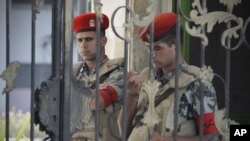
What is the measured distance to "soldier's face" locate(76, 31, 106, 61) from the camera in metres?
2.08

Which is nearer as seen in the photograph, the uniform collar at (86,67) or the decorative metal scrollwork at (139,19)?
the decorative metal scrollwork at (139,19)

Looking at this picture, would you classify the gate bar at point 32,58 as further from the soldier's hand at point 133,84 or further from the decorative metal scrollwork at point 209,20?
the decorative metal scrollwork at point 209,20

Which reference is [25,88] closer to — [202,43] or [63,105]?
[63,105]

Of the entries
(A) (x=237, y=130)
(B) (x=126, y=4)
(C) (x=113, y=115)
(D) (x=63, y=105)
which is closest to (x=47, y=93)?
(D) (x=63, y=105)

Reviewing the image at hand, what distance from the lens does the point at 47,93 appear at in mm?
1982

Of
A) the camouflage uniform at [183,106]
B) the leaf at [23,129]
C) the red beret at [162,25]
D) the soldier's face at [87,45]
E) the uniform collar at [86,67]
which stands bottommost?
the leaf at [23,129]

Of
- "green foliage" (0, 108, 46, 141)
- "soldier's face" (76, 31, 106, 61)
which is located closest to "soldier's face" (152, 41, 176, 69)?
"soldier's face" (76, 31, 106, 61)

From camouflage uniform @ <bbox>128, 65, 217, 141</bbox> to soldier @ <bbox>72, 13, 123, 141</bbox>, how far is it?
104 mm

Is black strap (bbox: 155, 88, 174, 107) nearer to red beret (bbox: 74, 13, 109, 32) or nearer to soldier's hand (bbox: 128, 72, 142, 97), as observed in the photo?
soldier's hand (bbox: 128, 72, 142, 97)

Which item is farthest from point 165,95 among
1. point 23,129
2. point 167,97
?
point 23,129

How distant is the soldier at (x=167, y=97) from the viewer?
6.59ft

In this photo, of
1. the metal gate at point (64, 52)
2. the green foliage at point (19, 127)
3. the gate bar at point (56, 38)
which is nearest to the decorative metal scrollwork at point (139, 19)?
the metal gate at point (64, 52)

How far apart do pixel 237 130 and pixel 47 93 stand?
0.76m

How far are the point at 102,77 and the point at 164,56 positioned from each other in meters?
0.26
